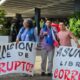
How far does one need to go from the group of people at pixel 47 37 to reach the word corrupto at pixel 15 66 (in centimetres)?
65

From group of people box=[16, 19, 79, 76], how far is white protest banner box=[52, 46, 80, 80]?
108 cm

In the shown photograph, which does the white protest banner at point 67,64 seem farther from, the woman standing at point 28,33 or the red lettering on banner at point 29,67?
the woman standing at point 28,33

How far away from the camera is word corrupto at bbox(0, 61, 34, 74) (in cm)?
1152

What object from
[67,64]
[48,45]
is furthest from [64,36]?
[67,64]

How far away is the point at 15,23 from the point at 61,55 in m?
12.6

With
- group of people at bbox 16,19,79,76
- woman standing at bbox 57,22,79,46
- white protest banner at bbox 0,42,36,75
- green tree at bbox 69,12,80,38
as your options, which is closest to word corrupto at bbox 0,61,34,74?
white protest banner at bbox 0,42,36,75

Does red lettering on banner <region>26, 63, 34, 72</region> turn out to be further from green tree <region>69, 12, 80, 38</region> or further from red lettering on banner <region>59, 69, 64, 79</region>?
green tree <region>69, 12, 80, 38</region>

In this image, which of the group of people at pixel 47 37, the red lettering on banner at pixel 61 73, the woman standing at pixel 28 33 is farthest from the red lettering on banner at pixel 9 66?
the red lettering on banner at pixel 61 73

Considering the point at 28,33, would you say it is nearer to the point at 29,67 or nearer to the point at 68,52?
the point at 29,67

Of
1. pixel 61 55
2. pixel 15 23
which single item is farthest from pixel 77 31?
pixel 61 55

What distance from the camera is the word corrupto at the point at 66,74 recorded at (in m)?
10.2

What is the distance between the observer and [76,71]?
404 inches

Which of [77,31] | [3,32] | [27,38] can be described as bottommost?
[3,32]

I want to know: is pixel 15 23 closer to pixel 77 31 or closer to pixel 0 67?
pixel 77 31
